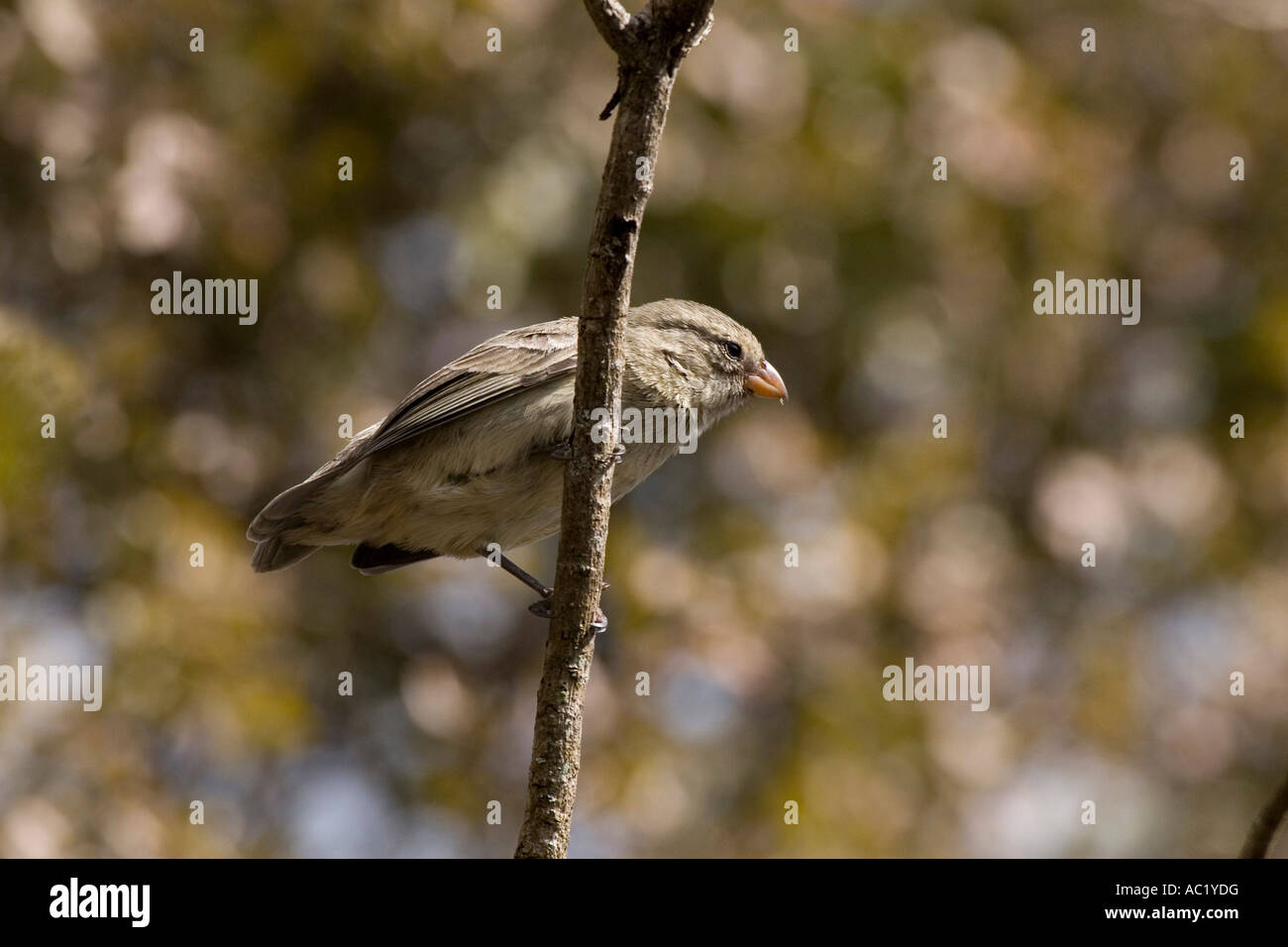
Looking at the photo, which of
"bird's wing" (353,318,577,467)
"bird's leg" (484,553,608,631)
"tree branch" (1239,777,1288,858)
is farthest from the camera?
"bird's wing" (353,318,577,467)

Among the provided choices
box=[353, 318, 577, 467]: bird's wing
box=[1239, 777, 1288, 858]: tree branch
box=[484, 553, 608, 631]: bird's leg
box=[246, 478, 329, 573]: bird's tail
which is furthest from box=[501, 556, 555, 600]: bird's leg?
box=[1239, 777, 1288, 858]: tree branch

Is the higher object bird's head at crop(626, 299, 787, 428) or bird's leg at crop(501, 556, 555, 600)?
bird's head at crop(626, 299, 787, 428)

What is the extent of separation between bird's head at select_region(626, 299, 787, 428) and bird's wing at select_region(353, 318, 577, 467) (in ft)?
0.87

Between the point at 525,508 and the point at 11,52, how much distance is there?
12.0ft

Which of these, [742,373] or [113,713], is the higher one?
[742,373]

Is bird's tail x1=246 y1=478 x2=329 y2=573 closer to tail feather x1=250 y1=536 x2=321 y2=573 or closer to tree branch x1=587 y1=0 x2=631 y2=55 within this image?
tail feather x1=250 y1=536 x2=321 y2=573

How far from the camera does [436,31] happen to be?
7457 millimetres

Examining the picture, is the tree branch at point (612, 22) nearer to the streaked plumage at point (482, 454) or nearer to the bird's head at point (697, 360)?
the streaked plumage at point (482, 454)

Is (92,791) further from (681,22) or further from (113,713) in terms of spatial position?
(681,22)

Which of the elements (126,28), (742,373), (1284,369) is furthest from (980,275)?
(126,28)

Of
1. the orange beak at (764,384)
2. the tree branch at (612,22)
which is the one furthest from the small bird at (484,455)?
the tree branch at (612,22)

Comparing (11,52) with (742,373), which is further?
(11,52)

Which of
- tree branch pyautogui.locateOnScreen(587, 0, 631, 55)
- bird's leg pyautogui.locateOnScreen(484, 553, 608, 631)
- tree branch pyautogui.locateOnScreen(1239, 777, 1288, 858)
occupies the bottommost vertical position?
tree branch pyautogui.locateOnScreen(1239, 777, 1288, 858)

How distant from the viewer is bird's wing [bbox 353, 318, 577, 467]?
4.99 meters
